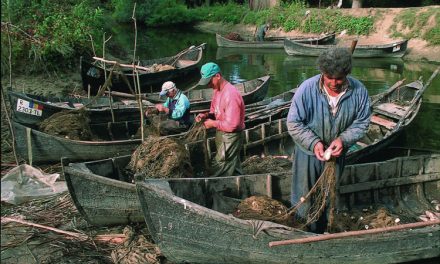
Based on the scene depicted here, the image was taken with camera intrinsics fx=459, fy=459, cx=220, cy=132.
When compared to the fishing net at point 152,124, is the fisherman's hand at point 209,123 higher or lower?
higher

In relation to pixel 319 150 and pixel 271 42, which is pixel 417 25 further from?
pixel 319 150

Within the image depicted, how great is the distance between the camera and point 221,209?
6.07m

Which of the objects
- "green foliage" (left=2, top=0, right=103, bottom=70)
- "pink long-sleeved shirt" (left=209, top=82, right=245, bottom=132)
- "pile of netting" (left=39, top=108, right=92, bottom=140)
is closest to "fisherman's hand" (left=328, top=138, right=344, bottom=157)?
"pink long-sleeved shirt" (left=209, top=82, right=245, bottom=132)

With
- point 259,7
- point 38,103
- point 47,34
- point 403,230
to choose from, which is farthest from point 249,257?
point 259,7

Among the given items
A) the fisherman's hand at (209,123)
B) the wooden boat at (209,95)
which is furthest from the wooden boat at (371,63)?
the fisherman's hand at (209,123)

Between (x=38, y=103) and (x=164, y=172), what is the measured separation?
4414mm

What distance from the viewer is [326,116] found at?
Answer: 4750 millimetres

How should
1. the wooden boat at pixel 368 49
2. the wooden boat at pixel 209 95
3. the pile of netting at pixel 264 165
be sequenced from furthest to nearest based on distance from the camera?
the wooden boat at pixel 368 49 → the wooden boat at pixel 209 95 → the pile of netting at pixel 264 165

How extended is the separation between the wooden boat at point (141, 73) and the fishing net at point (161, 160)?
17.5ft

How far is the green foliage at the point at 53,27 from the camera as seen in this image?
597 inches

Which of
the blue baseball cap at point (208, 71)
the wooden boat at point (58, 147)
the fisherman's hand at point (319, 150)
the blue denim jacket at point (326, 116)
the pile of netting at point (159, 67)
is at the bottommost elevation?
the wooden boat at point (58, 147)

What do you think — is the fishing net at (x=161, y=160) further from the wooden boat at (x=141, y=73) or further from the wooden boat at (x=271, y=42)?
the wooden boat at (x=271, y=42)

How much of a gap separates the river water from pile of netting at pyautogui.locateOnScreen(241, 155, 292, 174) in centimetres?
307

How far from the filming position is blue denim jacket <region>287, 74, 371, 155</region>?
4.70 m
